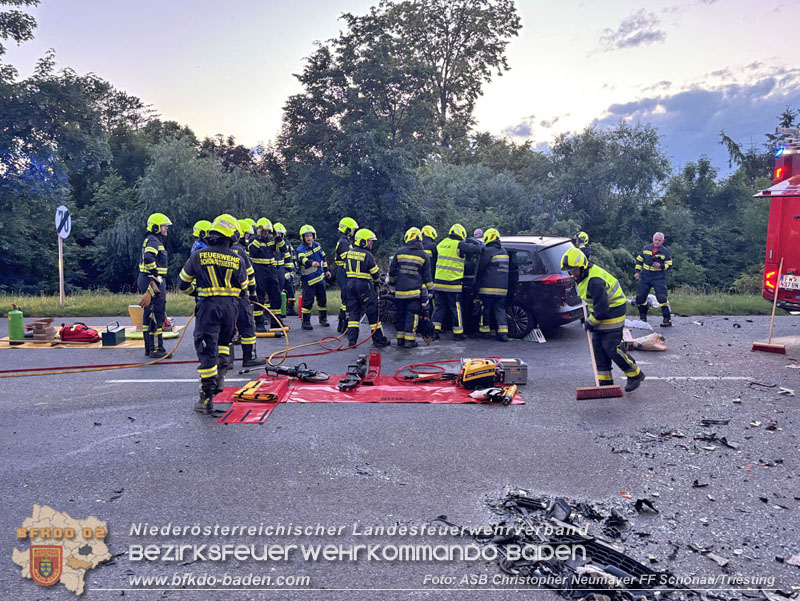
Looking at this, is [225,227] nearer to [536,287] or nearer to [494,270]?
[494,270]

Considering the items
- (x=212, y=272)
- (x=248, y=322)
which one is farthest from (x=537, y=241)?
(x=212, y=272)

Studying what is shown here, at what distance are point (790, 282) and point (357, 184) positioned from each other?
16.8m

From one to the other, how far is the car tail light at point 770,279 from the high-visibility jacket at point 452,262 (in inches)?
196

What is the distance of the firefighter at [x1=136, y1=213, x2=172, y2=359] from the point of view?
27.7 ft

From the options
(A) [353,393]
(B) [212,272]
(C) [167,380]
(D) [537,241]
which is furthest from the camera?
(D) [537,241]

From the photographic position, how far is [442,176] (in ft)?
88.0

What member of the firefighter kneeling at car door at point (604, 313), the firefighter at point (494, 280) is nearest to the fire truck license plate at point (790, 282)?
the firefighter kneeling at car door at point (604, 313)

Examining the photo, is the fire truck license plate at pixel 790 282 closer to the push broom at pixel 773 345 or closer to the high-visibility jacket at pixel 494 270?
the push broom at pixel 773 345

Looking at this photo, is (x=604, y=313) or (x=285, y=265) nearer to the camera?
(x=604, y=313)

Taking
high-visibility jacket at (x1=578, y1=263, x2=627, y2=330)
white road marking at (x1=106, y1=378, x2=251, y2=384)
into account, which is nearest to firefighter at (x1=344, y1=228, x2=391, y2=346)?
white road marking at (x1=106, y1=378, x2=251, y2=384)

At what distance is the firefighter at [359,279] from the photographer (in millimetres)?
9156

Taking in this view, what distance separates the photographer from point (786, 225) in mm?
9281

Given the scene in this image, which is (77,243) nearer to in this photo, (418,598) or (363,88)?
(363,88)

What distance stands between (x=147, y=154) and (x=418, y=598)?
3602cm
